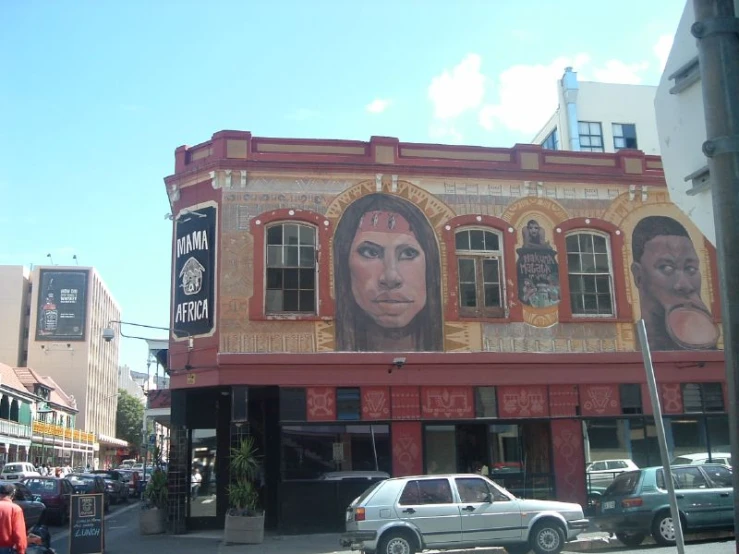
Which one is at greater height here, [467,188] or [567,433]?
[467,188]

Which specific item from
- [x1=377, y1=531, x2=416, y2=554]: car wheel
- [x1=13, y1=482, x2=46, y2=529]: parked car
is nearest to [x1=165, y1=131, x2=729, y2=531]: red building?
[x1=13, y1=482, x2=46, y2=529]: parked car

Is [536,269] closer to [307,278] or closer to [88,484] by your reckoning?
[307,278]

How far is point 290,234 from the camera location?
19.9 metres

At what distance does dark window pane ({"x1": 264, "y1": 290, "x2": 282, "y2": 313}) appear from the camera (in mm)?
19406

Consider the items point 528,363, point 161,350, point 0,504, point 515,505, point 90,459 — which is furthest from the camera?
point 90,459

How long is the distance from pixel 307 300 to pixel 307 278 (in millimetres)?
561

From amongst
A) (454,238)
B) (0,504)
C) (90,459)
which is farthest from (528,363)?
(90,459)

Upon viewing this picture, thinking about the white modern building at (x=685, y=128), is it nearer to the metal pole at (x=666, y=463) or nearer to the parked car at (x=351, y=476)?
the metal pole at (x=666, y=463)

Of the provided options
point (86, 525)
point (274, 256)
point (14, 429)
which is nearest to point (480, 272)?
point (274, 256)

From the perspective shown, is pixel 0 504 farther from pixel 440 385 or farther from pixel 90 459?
pixel 90 459

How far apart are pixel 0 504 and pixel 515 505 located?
8483 millimetres

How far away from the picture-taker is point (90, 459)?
3735 inches

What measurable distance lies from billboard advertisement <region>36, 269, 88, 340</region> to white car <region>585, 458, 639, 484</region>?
90.5 metres

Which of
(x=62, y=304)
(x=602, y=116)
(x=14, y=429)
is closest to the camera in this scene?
(x=602, y=116)
